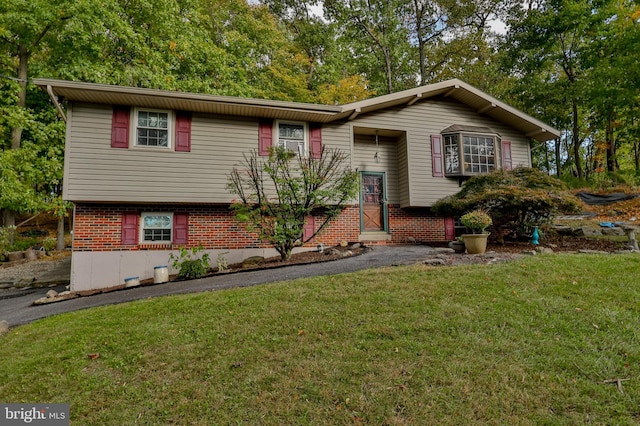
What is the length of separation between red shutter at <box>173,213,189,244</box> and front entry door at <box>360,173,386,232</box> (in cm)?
529

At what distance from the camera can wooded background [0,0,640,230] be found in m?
12.4

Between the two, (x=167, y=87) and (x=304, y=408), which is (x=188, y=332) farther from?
(x=167, y=87)

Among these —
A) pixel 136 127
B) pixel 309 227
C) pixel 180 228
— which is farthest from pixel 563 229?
pixel 136 127

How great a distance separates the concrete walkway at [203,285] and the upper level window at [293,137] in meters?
3.79

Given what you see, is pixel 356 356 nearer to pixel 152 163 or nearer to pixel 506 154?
pixel 152 163

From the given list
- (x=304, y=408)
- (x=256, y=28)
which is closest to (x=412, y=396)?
(x=304, y=408)

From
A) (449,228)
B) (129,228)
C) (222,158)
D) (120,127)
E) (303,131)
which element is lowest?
(449,228)

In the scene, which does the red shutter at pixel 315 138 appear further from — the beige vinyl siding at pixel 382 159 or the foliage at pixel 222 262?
the foliage at pixel 222 262

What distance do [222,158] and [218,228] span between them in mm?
1922

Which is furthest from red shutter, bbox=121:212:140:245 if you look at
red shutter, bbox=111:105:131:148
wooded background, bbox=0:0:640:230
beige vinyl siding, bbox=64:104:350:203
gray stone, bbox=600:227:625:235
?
gray stone, bbox=600:227:625:235

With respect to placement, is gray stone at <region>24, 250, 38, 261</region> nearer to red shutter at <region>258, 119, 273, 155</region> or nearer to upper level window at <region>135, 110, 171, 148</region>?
upper level window at <region>135, 110, 171, 148</region>

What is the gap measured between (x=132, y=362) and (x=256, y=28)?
18.5 metres

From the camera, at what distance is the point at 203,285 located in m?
6.56

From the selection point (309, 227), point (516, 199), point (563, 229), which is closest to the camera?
point (516, 199)
